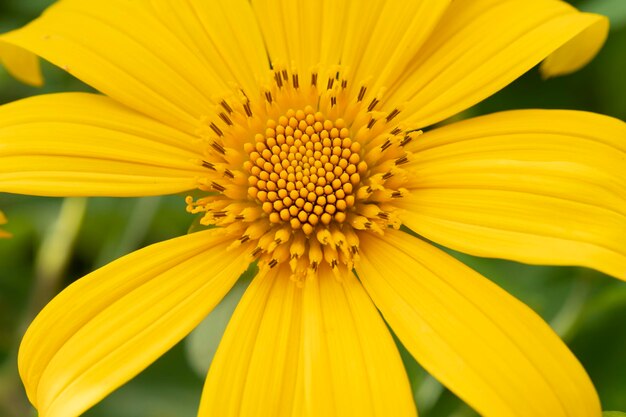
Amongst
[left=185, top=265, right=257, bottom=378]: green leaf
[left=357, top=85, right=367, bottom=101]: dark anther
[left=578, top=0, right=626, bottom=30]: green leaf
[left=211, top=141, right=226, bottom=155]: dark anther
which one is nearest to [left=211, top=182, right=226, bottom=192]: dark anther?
[left=211, top=141, right=226, bottom=155]: dark anther

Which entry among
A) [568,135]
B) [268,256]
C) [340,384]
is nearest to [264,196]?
[268,256]

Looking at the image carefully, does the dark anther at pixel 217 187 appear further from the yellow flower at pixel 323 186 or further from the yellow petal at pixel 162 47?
the yellow petal at pixel 162 47

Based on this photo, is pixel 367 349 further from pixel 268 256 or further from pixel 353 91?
pixel 353 91

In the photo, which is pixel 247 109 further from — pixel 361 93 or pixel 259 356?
pixel 259 356

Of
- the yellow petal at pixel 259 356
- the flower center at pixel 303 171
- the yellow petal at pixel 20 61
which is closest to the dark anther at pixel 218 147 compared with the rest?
the flower center at pixel 303 171

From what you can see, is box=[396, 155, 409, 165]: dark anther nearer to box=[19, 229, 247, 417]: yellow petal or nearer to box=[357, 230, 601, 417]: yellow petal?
box=[357, 230, 601, 417]: yellow petal

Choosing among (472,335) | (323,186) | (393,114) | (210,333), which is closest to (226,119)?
(323,186)

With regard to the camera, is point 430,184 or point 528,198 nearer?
point 528,198
